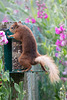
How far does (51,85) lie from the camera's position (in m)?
4.16

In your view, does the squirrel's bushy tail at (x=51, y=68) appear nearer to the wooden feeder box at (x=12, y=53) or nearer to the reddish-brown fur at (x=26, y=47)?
the reddish-brown fur at (x=26, y=47)

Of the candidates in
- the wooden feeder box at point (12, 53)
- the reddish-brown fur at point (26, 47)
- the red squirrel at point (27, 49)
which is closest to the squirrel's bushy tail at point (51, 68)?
the red squirrel at point (27, 49)

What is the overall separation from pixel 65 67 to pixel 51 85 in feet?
1.18

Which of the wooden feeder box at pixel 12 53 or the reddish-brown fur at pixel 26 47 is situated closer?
the reddish-brown fur at pixel 26 47

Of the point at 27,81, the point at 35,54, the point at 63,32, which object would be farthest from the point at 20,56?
the point at 63,32

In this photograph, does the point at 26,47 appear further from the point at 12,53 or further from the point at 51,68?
the point at 51,68

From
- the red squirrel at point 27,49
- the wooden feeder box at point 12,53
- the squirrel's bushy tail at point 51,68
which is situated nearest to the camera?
the squirrel's bushy tail at point 51,68

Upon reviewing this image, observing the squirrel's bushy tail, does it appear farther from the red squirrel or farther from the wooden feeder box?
the wooden feeder box

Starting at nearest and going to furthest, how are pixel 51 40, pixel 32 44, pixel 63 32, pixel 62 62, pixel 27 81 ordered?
pixel 32 44 → pixel 27 81 → pixel 63 32 → pixel 62 62 → pixel 51 40

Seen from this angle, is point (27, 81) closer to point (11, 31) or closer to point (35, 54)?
point (35, 54)

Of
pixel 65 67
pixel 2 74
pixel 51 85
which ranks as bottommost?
pixel 51 85

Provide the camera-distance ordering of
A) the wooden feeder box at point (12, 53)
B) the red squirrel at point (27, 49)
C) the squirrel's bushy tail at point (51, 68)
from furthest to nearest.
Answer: the wooden feeder box at point (12, 53)
the red squirrel at point (27, 49)
the squirrel's bushy tail at point (51, 68)

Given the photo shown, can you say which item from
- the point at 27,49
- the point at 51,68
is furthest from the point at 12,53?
the point at 51,68

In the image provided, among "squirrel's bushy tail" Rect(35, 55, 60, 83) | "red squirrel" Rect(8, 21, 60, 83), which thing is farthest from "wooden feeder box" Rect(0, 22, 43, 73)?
"squirrel's bushy tail" Rect(35, 55, 60, 83)
